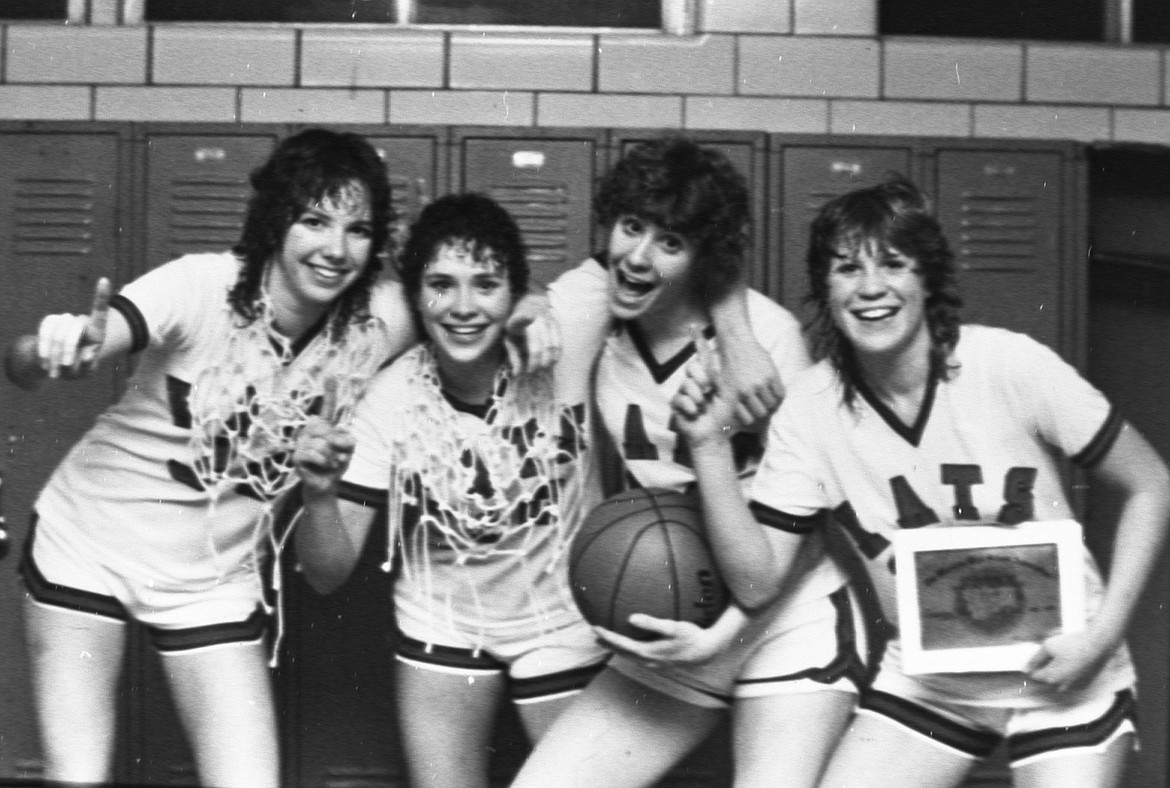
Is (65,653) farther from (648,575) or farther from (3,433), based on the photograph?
(648,575)

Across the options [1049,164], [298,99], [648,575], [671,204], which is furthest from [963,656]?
[298,99]

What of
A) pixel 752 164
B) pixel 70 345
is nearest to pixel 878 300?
pixel 752 164

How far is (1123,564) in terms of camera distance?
3.14m

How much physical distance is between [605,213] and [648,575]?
2.90ft

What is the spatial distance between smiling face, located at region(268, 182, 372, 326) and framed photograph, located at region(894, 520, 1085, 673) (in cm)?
131

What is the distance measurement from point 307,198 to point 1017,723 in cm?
186

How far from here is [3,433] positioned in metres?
3.97

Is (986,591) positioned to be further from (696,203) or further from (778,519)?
(696,203)

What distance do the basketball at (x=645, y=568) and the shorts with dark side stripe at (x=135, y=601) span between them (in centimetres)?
79

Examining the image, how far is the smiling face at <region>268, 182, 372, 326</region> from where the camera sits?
3.36m

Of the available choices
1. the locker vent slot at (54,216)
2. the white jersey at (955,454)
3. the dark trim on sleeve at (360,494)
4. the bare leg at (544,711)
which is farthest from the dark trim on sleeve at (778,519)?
the locker vent slot at (54,216)

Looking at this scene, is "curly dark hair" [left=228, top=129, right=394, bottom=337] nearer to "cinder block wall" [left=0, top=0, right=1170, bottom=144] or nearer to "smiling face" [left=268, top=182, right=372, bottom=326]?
"smiling face" [left=268, top=182, right=372, bottom=326]

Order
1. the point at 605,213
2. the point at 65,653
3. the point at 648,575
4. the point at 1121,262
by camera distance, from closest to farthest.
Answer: the point at 648,575
the point at 65,653
the point at 605,213
the point at 1121,262

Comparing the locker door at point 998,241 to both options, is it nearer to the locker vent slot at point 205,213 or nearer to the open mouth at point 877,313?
the open mouth at point 877,313
